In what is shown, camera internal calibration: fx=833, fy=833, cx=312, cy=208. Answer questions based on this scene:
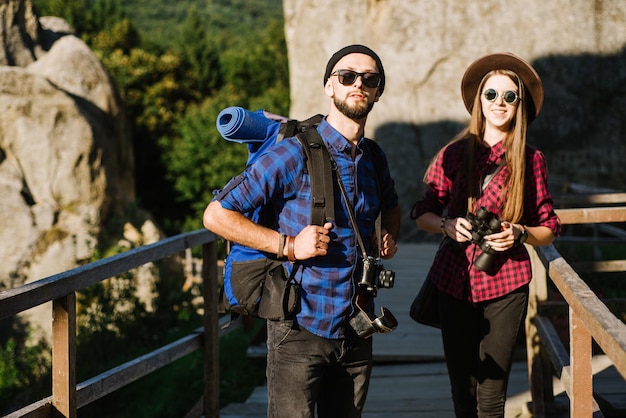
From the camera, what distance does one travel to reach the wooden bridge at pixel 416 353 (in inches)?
108

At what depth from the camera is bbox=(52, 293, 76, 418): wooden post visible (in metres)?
2.91

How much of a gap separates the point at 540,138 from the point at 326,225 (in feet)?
32.1

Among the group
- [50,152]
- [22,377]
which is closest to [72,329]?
[22,377]

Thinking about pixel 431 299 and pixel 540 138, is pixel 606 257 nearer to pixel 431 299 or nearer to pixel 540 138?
pixel 540 138

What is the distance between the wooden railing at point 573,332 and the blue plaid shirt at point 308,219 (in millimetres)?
751

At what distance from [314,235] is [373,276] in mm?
278

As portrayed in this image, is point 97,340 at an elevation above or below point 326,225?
below

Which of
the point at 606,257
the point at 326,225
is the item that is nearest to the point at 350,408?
the point at 326,225

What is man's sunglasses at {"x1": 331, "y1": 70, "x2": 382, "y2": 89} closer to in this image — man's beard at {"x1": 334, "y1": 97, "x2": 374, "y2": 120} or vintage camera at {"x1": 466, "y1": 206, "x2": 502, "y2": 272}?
man's beard at {"x1": 334, "y1": 97, "x2": 374, "y2": 120}

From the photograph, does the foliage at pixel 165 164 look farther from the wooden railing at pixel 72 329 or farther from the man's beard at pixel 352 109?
the man's beard at pixel 352 109

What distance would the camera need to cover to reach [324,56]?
45.2 feet

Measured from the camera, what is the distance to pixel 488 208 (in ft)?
10.6

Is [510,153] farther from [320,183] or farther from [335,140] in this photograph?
[320,183]

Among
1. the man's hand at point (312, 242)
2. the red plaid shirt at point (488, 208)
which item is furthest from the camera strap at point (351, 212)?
the red plaid shirt at point (488, 208)
